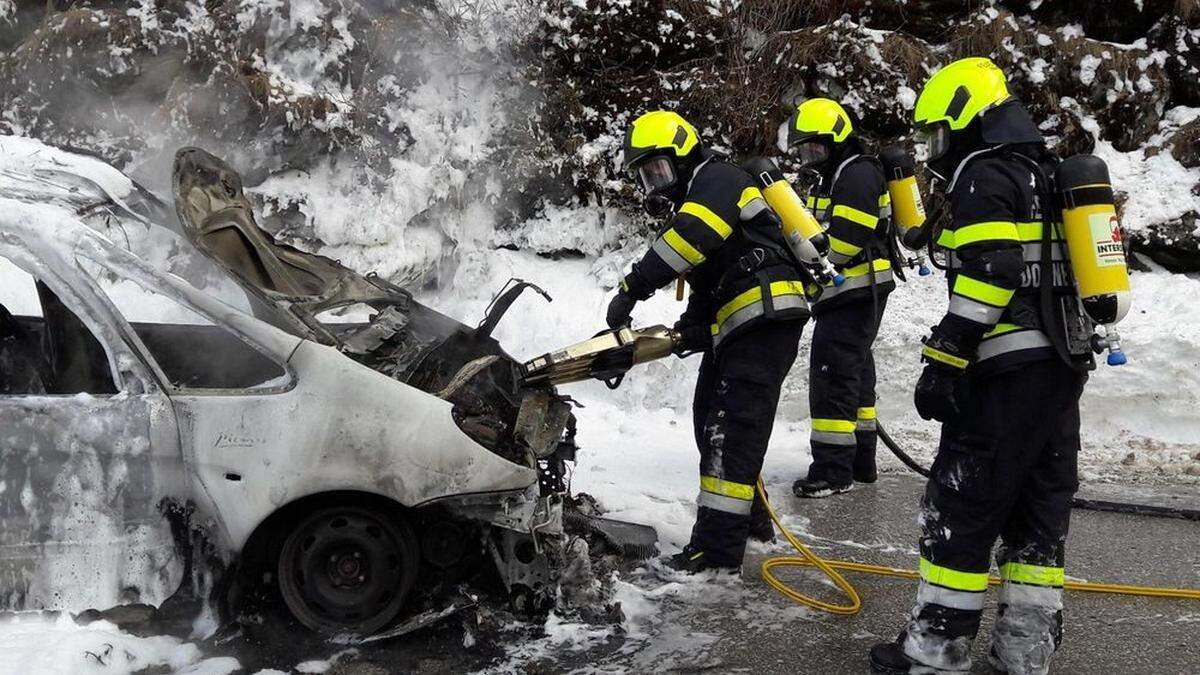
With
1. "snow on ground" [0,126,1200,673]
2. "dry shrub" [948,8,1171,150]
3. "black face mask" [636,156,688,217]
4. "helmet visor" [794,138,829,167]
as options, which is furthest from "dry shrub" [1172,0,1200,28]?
"black face mask" [636,156,688,217]

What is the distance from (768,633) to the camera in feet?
12.4

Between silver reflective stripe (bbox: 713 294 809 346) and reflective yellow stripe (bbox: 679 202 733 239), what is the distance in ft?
1.17

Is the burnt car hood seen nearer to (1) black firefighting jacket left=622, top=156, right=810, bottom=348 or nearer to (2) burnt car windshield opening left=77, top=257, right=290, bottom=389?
(2) burnt car windshield opening left=77, top=257, right=290, bottom=389

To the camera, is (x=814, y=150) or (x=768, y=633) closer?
(x=768, y=633)

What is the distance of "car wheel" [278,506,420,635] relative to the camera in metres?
3.39

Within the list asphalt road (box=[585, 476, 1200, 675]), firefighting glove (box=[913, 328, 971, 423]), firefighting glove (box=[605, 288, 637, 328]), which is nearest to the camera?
firefighting glove (box=[913, 328, 971, 423])

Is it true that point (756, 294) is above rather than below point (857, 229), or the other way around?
below

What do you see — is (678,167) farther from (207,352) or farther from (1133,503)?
(1133,503)

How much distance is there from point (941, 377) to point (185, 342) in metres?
3.01

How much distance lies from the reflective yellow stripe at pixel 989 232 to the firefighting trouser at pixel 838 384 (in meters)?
2.48

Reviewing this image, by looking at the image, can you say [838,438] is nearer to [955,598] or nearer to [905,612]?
[905,612]

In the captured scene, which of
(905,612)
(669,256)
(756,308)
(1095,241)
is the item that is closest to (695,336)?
(756,308)

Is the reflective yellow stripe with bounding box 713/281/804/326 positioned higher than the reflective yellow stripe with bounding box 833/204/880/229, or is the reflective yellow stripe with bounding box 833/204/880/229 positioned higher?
the reflective yellow stripe with bounding box 833/204/880/229

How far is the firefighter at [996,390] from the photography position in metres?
3.13
